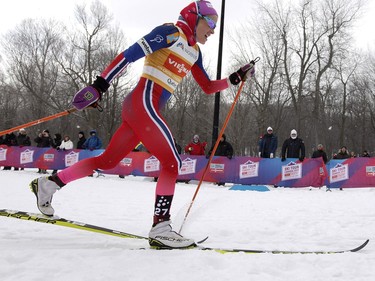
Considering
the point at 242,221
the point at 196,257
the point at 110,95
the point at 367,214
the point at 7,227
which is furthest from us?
the point at 110,95

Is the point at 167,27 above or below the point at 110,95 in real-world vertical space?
below

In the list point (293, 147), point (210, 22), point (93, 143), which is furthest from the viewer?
point (93, 143)

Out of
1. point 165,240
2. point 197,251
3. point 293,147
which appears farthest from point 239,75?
point 293,147

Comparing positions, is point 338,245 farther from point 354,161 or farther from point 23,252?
point 354,161

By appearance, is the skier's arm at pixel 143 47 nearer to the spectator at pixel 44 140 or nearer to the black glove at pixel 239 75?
the black glove at pixel 239 75

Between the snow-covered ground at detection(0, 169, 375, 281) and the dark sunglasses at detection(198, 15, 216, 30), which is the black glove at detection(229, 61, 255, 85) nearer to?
the dark sunglasses at detection(198, 15, 216, 30)

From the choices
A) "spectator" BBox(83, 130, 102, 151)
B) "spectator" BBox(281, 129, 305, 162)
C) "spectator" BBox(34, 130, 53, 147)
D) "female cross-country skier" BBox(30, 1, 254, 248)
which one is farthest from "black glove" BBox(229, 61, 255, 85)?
"spectator" BBox(34, 130, 53, 147)

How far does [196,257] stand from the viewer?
8.32 ft

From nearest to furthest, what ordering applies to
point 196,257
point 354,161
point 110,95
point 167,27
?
point 196,257 → point 167,27 → point 354,161 → point 110,95

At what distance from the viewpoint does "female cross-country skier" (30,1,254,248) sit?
3062 millimetres

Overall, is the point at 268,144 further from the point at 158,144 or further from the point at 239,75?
the point at 158,144

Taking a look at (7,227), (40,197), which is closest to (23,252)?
(40,197)

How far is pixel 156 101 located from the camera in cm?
323

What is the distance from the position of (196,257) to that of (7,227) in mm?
2055
